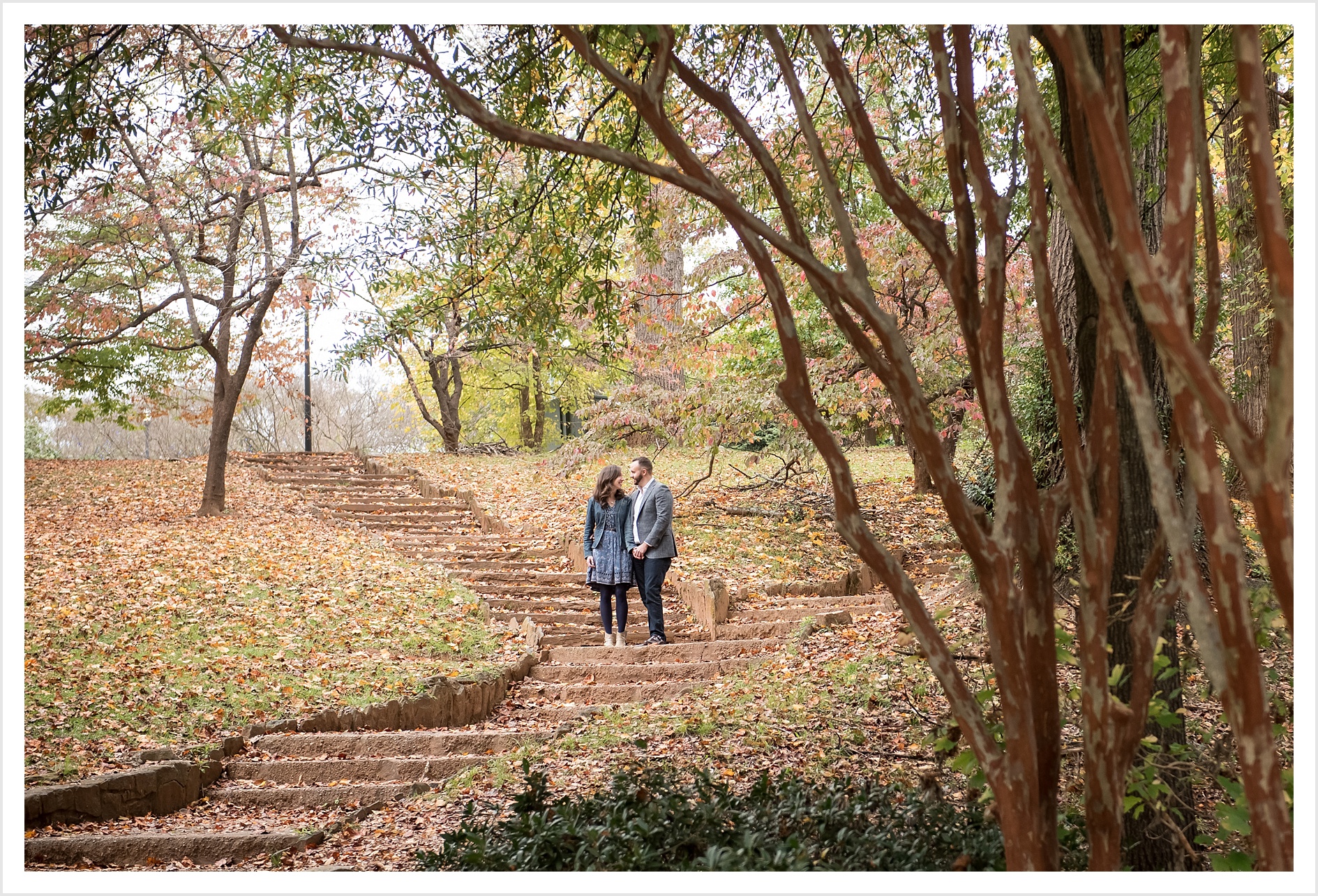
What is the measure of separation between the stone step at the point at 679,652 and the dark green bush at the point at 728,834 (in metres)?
4.19

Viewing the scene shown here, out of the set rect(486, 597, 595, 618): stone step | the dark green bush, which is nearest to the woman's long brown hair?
rect(486, 597, 595, 618): stone step

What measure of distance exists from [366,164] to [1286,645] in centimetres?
684

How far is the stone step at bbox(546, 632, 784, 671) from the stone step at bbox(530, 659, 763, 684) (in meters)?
0.09

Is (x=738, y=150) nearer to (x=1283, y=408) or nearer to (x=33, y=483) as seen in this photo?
(x=1283, y=408)

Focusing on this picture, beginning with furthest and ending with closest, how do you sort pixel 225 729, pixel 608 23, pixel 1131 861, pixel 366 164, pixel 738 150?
pixel 738 150
pixel 225 729
pixel 366 164
pixel 1131 861
pixel 608 23

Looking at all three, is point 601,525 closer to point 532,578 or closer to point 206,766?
point 532,578

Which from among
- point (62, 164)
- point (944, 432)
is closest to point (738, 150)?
point (62, 164)

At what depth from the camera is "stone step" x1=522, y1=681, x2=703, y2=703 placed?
744cm

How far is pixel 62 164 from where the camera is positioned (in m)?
5.29

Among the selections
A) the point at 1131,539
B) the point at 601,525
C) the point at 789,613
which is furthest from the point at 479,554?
the point at 1131,539

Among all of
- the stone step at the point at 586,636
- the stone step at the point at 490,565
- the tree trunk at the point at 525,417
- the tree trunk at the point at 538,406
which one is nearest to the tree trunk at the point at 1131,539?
the stone step at the point at 586,636

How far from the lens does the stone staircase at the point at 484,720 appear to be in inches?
190

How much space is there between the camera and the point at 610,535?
8.40 metres

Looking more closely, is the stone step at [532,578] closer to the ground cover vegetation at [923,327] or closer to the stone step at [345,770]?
the ground cover vegetation at [923,327]
